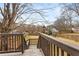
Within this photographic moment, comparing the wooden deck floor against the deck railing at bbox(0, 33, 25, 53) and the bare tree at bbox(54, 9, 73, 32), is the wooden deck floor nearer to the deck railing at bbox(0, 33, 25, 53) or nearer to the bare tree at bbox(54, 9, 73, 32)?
the deck railing at bbox(0, 33, 25, 53)

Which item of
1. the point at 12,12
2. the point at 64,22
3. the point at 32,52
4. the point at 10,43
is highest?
the point at 12,12

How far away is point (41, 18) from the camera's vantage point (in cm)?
271

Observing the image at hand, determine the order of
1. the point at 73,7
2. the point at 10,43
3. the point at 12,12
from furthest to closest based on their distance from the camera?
the point at 10,43
the point at 12,12
the point at 73,7

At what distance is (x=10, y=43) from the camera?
9.77 feet

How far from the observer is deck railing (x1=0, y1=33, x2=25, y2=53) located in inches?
114

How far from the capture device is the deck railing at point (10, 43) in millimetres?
2908

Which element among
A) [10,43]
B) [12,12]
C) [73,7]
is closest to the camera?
[73,7]

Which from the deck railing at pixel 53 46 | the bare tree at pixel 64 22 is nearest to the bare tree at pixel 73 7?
the bare tree at pixel 64 22

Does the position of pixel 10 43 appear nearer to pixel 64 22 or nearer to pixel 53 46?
pixel 53 46

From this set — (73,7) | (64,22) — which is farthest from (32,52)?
(73,7)

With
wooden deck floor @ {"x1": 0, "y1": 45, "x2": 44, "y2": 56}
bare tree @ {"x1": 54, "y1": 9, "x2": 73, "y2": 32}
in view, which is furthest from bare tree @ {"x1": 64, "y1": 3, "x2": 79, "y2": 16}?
wooden deck floor @ {"x1": 0, "y1": 45, "x2": 44, "y2": 56}

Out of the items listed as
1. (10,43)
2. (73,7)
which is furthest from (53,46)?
(10,43)

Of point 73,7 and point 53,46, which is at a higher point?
point 73,7

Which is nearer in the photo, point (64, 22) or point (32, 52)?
point (64, 22)
